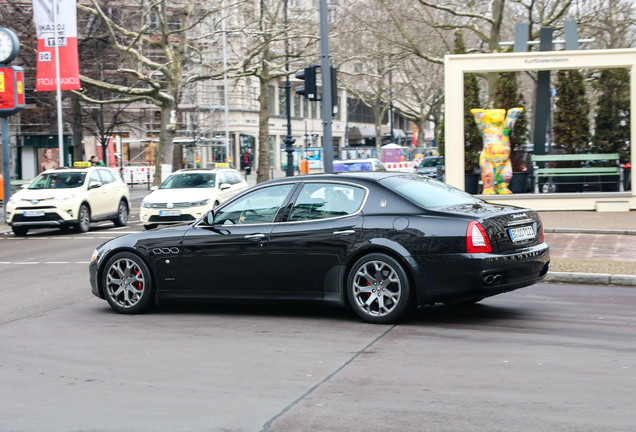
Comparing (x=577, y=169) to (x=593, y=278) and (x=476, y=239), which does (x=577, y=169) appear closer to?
(x=593, y=278)

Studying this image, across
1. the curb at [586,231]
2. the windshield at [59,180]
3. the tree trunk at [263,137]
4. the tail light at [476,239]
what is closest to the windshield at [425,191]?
the tail light at [476,239]

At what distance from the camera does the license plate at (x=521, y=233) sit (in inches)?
309

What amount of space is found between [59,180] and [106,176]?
1.62m

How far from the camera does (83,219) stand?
21.4m

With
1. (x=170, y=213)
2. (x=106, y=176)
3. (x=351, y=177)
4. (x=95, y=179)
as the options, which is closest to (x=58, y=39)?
(x=106, y=176)

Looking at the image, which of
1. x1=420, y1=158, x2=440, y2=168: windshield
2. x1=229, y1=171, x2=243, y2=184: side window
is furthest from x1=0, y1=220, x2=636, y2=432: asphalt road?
x1=420, y1=158, x2=440, y2=168: windshield

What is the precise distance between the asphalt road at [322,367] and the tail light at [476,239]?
0.75m

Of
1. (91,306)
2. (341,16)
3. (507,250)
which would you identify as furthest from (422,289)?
(341,16)

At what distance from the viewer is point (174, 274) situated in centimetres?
885

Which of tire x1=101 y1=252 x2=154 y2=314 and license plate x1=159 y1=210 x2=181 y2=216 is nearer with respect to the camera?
tire x1=101 y1=252 x2=154 y2=314

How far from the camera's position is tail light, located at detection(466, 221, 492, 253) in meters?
7.53

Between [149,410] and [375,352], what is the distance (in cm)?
213

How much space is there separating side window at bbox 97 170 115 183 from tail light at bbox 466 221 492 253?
16950mm

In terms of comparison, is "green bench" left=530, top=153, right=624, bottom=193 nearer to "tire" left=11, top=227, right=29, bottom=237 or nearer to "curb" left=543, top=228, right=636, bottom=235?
"curb" left=543, top=228, right=636, bottom=235
